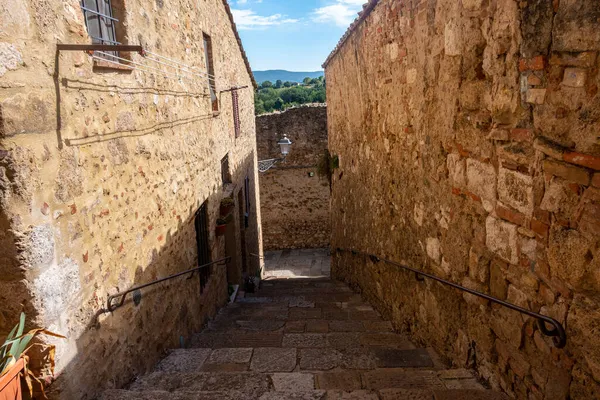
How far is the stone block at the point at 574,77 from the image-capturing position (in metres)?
1.86

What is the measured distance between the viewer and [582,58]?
73.0 inches

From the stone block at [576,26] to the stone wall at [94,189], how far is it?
2.63 m

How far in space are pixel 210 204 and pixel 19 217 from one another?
442 centimetres

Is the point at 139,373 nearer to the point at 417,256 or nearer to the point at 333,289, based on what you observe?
the point at 417,256

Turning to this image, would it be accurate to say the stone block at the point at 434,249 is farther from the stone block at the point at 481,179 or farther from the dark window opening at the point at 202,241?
the dark window opening at the point at 202,241

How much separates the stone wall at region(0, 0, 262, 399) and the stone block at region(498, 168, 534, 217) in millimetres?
2631

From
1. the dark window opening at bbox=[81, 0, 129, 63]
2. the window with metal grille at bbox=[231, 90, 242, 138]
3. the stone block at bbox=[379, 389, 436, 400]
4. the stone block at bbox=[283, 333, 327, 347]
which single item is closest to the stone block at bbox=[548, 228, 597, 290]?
the stone block at bbox=[379, 389, 436, 400]

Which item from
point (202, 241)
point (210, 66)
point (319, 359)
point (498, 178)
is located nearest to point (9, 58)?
point (498, 178)

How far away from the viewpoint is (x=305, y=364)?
3.99 meters

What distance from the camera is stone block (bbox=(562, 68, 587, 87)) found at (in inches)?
73.3

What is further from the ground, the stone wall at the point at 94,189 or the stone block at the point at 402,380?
the stone wall at the point at 94,189

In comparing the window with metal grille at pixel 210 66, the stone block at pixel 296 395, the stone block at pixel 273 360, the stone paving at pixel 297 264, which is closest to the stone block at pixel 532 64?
the stone block at pixel 296 395

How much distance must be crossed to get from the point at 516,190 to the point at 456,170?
0.78 meters

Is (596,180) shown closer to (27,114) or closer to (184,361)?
(27,114)
